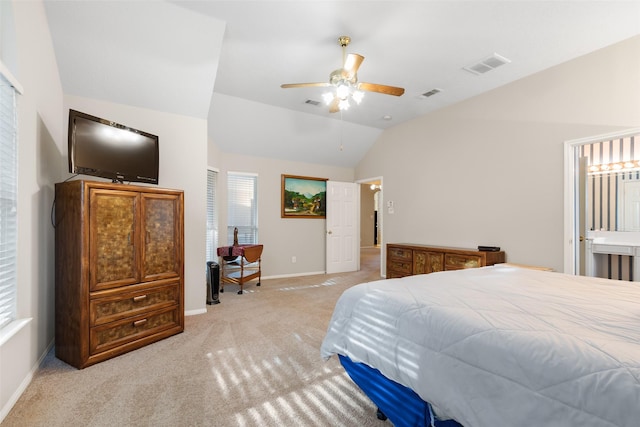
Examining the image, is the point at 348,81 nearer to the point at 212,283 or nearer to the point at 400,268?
the point at 212,283

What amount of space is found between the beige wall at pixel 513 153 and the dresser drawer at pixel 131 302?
3966mm

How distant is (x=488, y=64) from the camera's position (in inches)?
133

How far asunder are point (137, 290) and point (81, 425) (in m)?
1.13

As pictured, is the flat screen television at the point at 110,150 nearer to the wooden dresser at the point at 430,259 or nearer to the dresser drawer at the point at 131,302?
the dresser drawer at the point at 131,302

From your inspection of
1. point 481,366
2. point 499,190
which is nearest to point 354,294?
point 481,366

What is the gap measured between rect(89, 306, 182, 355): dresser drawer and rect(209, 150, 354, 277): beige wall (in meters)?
2.38

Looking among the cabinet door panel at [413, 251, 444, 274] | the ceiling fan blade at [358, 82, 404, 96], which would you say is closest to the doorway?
the cabinet door panel at [413, 251, 444, 274]

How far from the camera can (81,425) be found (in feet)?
5.31

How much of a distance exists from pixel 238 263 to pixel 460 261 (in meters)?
3.40

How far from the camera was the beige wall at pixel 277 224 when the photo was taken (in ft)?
17.5

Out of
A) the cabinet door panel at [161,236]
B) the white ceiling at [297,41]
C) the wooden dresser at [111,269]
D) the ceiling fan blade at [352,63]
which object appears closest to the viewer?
the wooden dresser at [111,269]

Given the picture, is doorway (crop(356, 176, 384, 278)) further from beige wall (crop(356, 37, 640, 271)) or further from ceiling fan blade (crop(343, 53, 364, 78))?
ceiling fan blade (crop(343, 53, 364, 78))

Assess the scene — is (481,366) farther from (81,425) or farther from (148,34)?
(148,34)

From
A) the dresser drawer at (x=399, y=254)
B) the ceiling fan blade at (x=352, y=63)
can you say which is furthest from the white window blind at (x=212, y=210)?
the ceiling fan blade at (x=352, y=63)
